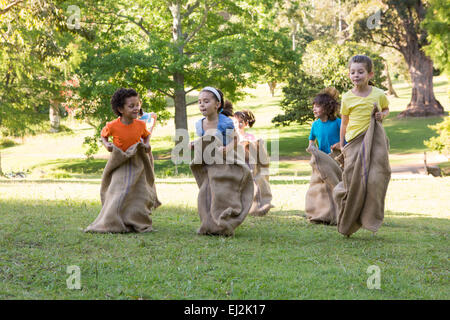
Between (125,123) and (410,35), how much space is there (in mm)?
33610

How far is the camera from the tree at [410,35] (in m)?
36.1

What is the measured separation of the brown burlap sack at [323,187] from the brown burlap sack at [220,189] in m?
1.67

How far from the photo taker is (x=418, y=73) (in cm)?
3850

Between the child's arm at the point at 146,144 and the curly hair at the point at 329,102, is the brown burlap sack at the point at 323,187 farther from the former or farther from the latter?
the child's arm at the point at 146,144

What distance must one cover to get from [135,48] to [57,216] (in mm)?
17535

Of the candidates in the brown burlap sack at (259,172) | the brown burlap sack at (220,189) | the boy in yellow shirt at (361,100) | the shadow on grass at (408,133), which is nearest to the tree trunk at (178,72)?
the shadow on grass at (408,133)

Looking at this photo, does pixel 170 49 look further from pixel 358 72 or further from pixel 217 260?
pixel 217 260

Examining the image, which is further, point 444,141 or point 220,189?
point 444,141

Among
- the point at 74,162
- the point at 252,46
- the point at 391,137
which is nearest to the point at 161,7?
the point at 252,46

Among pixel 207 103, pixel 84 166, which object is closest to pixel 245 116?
pixel 207 103

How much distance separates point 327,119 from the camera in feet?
28.7

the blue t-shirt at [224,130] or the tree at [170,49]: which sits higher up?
the tree at [170,49]

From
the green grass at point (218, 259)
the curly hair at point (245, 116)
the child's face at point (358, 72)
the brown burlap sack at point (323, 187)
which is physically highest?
the child's face at point (358, 72)
